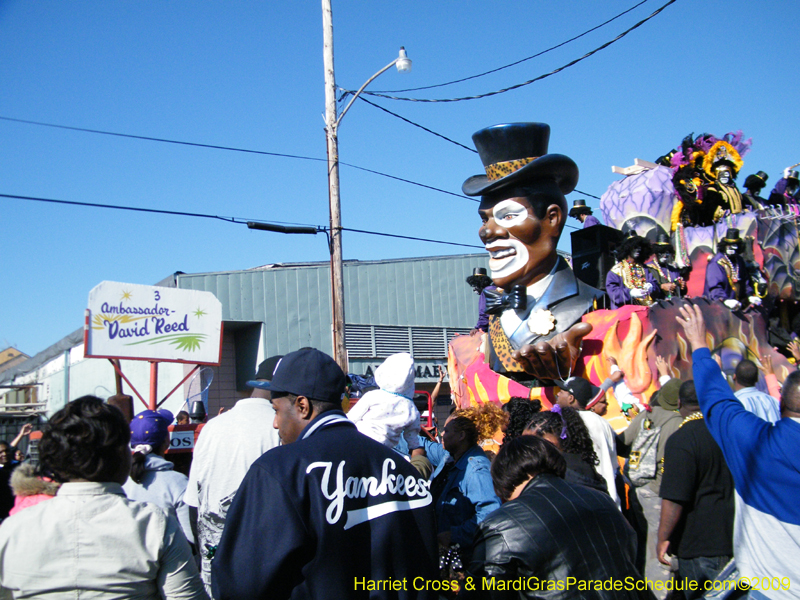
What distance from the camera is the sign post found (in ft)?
31.3

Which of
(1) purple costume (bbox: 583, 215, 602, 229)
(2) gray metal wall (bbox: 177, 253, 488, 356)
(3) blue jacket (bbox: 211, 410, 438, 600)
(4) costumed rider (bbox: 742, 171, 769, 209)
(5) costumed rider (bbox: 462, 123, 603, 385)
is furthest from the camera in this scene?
(2) gray metal wall (bbox: 177, 253, 488, 356)

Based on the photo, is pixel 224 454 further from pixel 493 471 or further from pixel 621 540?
pixel 621 540

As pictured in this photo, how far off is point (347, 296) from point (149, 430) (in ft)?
52.5

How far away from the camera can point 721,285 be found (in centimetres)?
975

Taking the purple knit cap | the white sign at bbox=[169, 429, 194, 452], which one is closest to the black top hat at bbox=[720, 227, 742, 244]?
the white sign at bbox=[169, 429, 194, 452]

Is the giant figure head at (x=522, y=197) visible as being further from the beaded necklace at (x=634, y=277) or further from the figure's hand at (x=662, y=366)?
the figure's hand at (x=662, y=366)

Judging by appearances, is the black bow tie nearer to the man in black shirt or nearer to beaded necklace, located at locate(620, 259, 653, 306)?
beaded necklace, located at locate(620, 259, 653, 306)

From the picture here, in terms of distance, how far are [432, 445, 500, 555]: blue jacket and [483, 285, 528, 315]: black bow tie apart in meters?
4.22

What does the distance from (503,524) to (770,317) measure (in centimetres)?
1062

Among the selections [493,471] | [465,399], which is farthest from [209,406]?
[493,471]

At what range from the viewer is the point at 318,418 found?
Result: 7.61 ft

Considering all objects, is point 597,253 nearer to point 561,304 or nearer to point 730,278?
point 561,304

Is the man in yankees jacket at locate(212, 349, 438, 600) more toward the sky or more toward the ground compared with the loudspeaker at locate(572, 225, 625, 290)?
more toward the ground

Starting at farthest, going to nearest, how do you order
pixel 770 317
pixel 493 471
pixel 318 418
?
pixel 770 317
pixel 493 471
pixel 318 418
